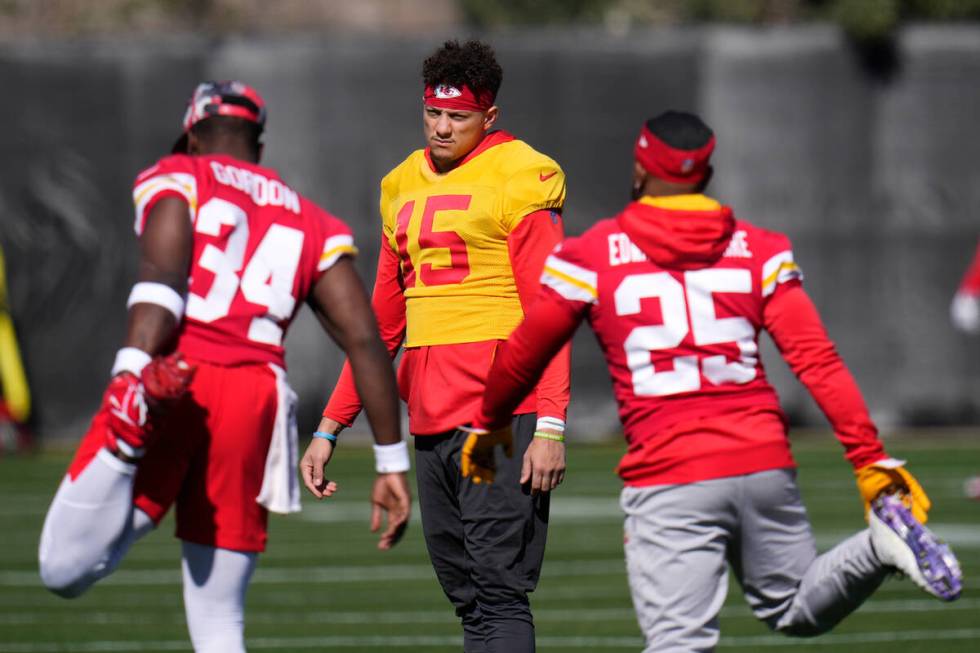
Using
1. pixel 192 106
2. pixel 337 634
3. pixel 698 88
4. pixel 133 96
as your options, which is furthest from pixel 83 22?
pixel 192 106

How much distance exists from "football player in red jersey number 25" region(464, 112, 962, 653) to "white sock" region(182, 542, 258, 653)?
109 cm

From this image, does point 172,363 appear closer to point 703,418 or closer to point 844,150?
point 703,418

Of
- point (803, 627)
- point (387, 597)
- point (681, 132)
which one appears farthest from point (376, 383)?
point (387, 597)

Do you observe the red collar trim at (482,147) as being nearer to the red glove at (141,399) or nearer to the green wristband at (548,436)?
the green wristband at (548,436)

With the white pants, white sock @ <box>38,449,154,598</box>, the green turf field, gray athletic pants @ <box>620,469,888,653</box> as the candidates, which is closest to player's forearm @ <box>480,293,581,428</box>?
gray athletic pants @ <box>620,469,888,653</box>

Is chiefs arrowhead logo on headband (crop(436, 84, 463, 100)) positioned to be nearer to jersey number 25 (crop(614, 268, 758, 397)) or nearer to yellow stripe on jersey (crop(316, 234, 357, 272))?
yellow stripe on jersey (crop(316, 234, 357, 272))

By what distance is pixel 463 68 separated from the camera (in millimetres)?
6031

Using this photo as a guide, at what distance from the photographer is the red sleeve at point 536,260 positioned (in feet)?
19.2

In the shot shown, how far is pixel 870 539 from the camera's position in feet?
17.4

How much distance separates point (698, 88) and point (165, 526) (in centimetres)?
827

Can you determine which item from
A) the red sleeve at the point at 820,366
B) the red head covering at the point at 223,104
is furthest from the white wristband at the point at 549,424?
the red head covering at the point at 223,104

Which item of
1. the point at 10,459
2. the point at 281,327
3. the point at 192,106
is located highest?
the point at 192,106

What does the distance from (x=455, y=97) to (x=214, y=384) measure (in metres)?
1.46

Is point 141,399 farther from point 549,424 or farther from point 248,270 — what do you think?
point 549,424
